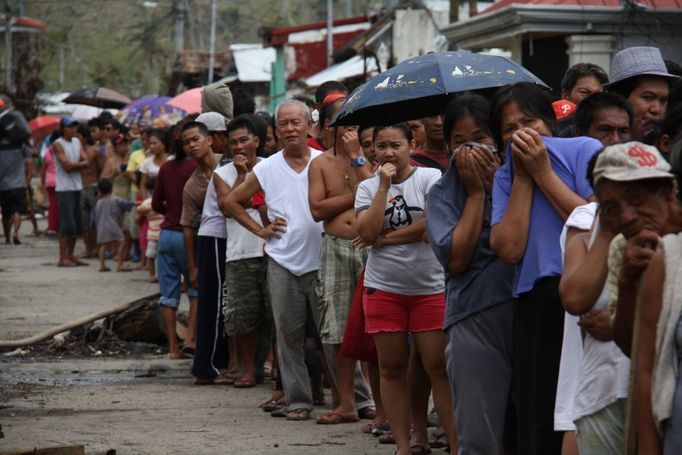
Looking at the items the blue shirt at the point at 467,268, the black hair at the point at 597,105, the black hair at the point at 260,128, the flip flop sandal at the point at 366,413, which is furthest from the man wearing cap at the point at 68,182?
the black hair at the point at 597,105

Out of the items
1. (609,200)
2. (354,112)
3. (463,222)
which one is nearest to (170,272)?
(354,112)

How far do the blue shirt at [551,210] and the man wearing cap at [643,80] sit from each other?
1.61 m

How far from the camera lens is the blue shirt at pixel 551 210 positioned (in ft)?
17.8

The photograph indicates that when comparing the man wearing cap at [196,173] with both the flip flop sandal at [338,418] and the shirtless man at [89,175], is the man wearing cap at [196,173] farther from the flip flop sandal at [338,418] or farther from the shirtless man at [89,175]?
the shirtless man at [89,175]

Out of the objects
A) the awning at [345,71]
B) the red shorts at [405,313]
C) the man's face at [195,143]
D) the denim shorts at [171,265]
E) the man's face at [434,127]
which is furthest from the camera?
the awning at [345,71]

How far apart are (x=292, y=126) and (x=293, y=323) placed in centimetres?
129

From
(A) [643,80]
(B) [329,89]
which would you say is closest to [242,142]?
(B) [329,89]

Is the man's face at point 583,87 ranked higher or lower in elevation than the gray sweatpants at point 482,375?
higher

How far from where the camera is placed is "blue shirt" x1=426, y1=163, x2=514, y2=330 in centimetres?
603

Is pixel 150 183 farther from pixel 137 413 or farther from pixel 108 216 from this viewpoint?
pixel 137 413

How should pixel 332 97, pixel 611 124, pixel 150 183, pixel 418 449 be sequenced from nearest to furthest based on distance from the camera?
pixel 611 124 < pixel 418 449 < pixel 332 97 < pixel 150 183

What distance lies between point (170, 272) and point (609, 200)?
777 cm

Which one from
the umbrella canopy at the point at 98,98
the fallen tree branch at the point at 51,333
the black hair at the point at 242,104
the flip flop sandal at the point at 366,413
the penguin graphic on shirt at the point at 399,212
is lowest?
the flip flop sandal at the point at 366,413

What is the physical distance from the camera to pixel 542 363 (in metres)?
5.41
